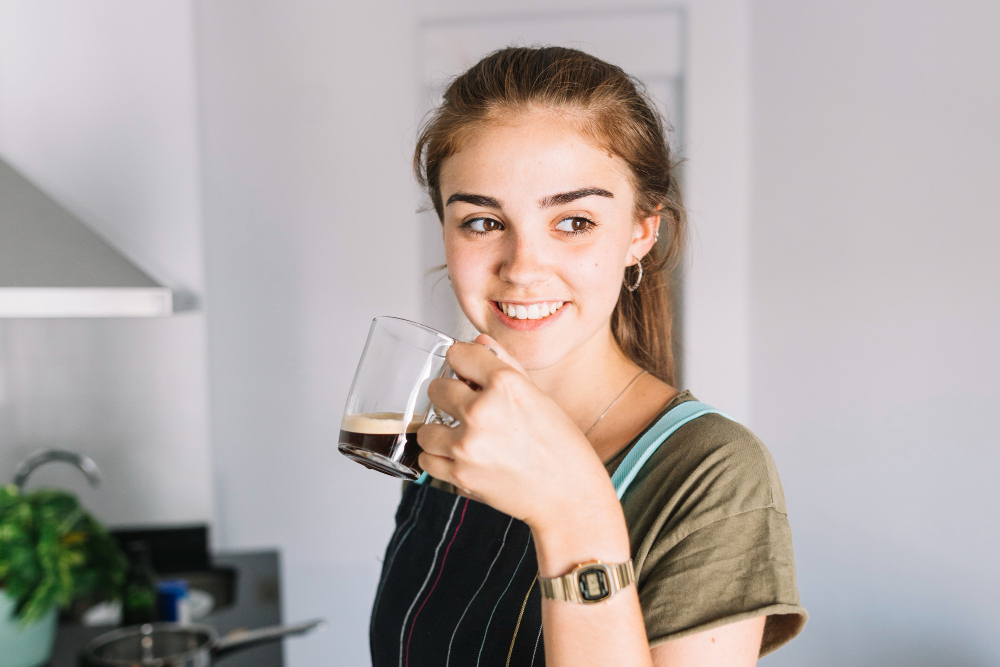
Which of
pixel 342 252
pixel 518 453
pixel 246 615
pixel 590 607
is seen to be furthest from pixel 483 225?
pixel 342 252

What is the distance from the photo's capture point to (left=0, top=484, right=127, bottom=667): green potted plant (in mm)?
1494

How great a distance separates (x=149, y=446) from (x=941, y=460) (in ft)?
7.17

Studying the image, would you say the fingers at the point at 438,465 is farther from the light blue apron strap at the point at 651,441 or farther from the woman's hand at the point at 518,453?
the light blue apron strap at the point at 651,441

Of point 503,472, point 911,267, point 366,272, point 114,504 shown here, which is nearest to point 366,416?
point 503,472

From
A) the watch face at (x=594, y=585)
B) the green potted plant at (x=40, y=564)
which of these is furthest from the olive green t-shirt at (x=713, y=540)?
the green potted plant at (x=40, y=564)

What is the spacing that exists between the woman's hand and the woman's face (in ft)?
0.85

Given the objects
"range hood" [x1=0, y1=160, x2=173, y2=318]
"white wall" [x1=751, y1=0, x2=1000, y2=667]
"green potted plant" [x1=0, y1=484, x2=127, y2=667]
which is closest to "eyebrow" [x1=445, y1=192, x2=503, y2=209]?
"range hood" [x1=0, y1=160, x2=173, y2=318]

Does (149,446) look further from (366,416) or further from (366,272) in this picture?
(366,416)

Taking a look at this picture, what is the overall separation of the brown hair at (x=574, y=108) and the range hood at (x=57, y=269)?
645 mm

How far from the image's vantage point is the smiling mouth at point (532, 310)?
904 millimetres

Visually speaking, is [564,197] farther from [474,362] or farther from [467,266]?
[474,362]

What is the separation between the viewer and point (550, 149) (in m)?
0.88

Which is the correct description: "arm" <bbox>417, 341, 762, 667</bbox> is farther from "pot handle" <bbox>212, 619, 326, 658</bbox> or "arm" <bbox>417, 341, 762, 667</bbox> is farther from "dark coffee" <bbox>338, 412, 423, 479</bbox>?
"pot handle" <bbox>212, 619, 326, 658</bbox>

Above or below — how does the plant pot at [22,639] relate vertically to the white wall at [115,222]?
below
